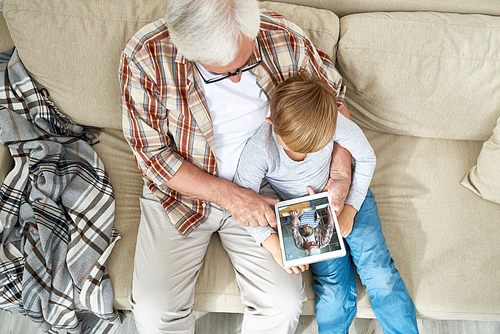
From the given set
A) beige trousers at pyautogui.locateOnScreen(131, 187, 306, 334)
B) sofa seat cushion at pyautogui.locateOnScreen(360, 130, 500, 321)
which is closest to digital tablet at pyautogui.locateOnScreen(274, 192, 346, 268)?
beige trousers at pyautogui.locateOnScreen(131, 187, 306, 334)

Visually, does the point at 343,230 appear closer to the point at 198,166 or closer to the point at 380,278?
the point at 380,278

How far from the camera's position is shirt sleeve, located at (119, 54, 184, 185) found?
3.69ft

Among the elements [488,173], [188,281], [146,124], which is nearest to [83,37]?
[146,124]

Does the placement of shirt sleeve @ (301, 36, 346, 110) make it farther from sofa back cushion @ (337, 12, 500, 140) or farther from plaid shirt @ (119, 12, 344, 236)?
sofa back cushion @ (337, 12, 500, 140)

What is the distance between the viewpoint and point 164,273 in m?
1.23

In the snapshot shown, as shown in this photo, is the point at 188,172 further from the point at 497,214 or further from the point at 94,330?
the point at 497,214

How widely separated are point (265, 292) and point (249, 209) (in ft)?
1.03

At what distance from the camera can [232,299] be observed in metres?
1.31

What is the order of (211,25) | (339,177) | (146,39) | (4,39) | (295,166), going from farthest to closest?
(4,39) → (339,177) → (295,166) → (146,39) → (211,25)

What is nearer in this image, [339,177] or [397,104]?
[339,177]

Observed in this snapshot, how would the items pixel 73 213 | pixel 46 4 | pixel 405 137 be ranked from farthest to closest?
1. pixel 405 137
2. pixel 73 213
3. pixel 46 4

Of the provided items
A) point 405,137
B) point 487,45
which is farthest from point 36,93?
point 487,45

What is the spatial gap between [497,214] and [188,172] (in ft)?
4.48

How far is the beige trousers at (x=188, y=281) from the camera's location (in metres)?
1.21
